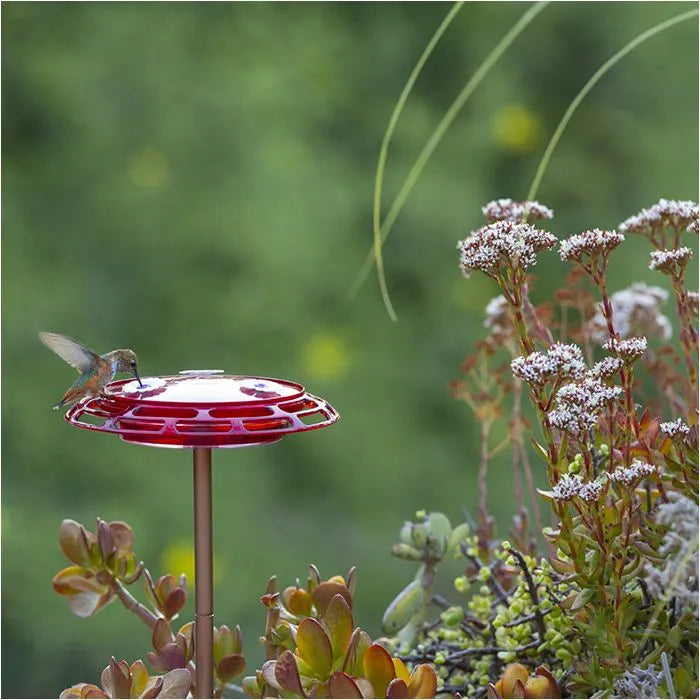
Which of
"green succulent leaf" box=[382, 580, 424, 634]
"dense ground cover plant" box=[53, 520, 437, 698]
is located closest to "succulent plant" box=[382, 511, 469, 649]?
"green succulent leaf" box=[382, 580, 424, 634]

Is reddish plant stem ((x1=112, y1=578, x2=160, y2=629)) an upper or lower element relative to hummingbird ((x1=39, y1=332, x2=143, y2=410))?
lower

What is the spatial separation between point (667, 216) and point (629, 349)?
157mm

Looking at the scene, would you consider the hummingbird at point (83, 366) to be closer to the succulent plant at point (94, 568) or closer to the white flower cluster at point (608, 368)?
the succulent plant at point (94, 568)

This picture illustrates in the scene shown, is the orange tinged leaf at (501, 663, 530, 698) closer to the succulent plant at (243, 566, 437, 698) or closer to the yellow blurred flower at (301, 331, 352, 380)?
the succulent plant at (243, 566, 437, 698)

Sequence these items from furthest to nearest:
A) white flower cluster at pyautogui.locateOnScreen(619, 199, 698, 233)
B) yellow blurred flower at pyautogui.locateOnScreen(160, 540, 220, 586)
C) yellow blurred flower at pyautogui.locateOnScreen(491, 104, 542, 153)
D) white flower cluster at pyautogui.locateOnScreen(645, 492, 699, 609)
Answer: yellow blurred flower at pyautogui.locateOnScreen(491, 104, 542, 153), yellow blurred flower at pyautogui.locateOnScreen(160, 540, 220, 586), white flower cluster at pyautogui.locateOnScreen(619, 199, 698, 233), white flower cluster at pyautogui.locateOnScreen(645, 492, 699, 609)

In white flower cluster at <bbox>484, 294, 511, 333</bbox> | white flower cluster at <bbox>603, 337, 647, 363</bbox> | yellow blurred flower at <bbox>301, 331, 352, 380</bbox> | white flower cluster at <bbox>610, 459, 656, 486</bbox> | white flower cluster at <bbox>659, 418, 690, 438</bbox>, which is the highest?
yellow blurred flower at <bbox>301, 331, 352, 380</bbox>

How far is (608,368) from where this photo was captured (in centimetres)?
58

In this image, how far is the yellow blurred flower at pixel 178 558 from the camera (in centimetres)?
161

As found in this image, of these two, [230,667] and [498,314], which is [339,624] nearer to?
[230,667]

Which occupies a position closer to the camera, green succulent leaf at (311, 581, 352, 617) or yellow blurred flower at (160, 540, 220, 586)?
green succulent leaf at (311, 581, 352, 617)

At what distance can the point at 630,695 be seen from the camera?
1.96ft

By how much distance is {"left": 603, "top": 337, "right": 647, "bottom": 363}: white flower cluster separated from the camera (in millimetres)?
578

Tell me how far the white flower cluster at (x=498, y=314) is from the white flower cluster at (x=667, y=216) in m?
0.16

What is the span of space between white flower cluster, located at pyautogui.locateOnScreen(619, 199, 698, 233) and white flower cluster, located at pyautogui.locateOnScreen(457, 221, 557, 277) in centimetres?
13
